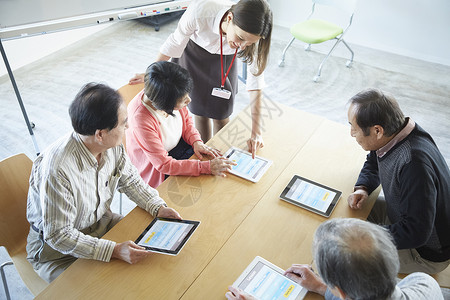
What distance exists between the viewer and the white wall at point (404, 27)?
14.2ft

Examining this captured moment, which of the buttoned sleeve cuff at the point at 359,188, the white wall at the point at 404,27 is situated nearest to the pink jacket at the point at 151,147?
the buttoned sleeve cuff at the point at 359,188

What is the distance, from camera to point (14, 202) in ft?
5.65

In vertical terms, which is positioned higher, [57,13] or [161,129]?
[57,13]

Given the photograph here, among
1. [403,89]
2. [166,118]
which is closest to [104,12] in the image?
[166,118]

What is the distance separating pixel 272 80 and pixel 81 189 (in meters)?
3.10

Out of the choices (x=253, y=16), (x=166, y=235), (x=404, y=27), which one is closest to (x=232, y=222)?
(x=166, y=235)

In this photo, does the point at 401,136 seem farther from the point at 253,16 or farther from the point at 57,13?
the point at 57,13

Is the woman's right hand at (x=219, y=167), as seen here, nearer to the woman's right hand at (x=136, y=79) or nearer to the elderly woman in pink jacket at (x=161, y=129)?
the elderly woman in pink jacket at (x=161, y=129)

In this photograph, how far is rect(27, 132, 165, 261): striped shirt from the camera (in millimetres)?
1427

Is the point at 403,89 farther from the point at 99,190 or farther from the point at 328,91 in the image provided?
the point at 99,190

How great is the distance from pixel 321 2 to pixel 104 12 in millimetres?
2591

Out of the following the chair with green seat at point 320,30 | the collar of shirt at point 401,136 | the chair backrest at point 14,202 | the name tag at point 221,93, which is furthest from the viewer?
the chair with green seat at point 320,30

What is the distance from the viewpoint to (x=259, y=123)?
2182 millimetres

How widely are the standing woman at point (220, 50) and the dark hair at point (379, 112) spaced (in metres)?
0.58
